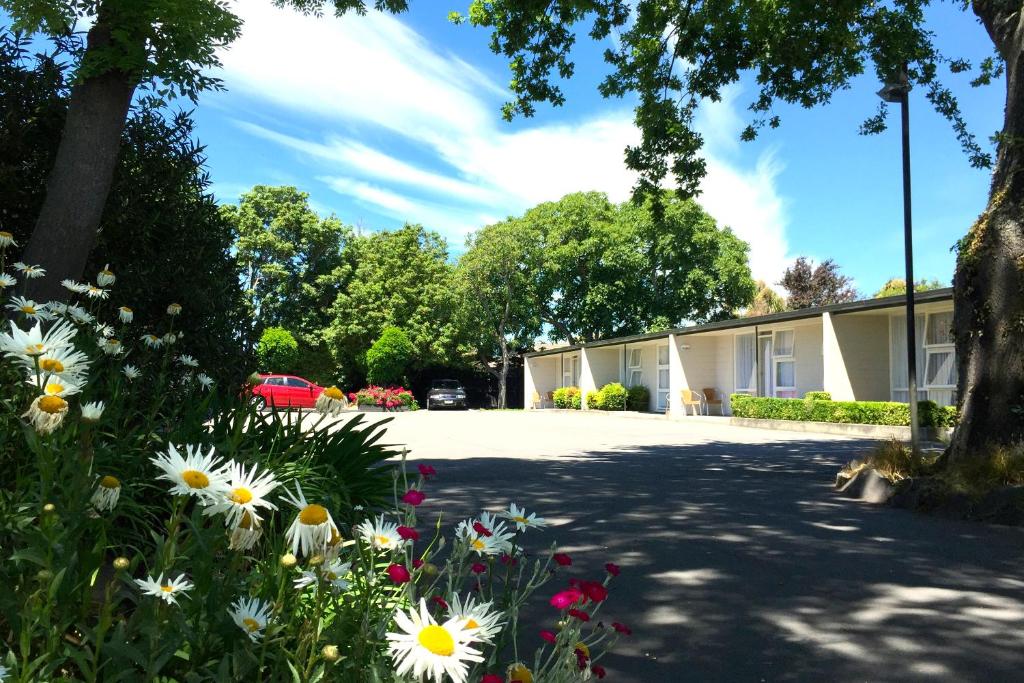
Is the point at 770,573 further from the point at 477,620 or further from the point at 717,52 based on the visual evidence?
the point at 717,52

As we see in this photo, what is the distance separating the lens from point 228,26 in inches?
246

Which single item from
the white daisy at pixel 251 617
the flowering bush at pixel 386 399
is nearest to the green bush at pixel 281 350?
the flowering bush at pixel 386 399

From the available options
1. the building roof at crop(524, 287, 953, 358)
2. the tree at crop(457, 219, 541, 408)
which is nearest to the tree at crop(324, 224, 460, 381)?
the tree at crop(457, 219, 541, 408)

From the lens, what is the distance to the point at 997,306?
8008 millimetres

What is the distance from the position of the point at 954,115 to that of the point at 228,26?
509 inches

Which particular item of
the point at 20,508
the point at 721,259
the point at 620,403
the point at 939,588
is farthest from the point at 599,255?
the point at 20,508

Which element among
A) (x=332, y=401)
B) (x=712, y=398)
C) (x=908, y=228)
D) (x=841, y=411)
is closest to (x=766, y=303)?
(x=712, y=398)

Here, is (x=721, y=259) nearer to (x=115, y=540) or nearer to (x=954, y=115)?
(x=954, y=115)

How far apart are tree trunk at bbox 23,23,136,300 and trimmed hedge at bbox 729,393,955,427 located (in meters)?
16.8

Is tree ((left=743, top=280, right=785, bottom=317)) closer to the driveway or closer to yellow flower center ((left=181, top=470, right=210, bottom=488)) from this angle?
the driveway

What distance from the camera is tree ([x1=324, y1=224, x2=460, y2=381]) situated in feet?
143

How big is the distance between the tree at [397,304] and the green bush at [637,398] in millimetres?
12442

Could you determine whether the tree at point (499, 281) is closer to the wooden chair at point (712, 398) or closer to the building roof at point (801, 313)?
the building roof at point (801, 313)

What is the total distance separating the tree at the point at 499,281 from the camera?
41094 millimetres
